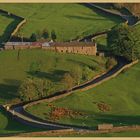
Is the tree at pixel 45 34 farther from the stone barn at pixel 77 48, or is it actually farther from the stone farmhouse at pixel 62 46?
the stone barn at pixel 77 48

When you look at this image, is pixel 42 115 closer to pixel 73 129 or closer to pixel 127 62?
pixel 73 129

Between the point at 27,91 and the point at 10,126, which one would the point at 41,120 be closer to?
the point at 10,126

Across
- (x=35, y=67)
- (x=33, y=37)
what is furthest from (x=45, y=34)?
(x=35, y=67)

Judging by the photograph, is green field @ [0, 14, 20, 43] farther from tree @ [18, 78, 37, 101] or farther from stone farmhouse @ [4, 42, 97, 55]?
tree @ [18, 78, 37, 101]

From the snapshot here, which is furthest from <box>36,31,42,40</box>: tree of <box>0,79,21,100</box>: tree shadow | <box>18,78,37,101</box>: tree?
<box>18,78,37,101</box>: tree

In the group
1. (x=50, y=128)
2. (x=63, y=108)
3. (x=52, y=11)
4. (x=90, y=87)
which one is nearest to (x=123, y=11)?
(x=52, y=11)

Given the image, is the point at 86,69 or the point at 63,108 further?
the point at 86,69

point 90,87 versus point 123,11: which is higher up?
point 123,11
